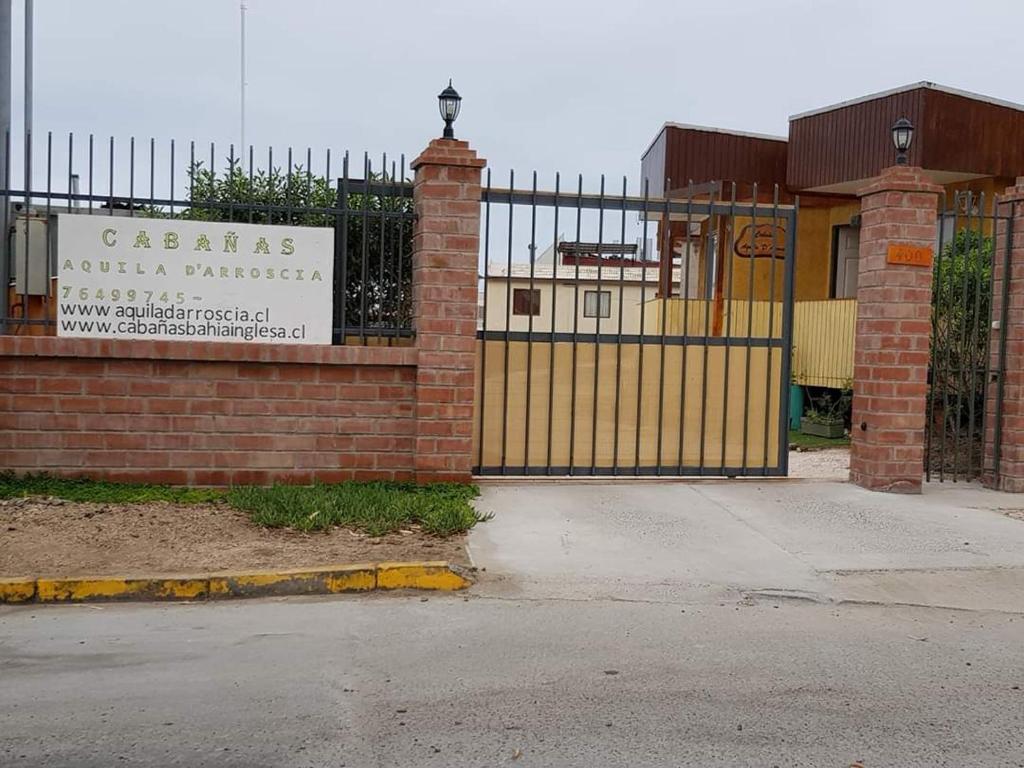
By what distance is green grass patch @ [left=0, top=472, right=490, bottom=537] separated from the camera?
7.32 metres

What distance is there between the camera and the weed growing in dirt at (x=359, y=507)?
729 cm

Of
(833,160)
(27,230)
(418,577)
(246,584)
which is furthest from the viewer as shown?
(833,160)

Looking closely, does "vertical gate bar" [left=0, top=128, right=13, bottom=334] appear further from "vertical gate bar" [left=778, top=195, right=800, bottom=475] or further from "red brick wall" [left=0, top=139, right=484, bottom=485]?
"vertical gate bar" [left=778, top=195, right=800, bottom=475]

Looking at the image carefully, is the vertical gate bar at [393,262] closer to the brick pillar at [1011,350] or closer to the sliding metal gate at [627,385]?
the sliding metal gate at [627,385]

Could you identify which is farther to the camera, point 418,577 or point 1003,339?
point 1003,339

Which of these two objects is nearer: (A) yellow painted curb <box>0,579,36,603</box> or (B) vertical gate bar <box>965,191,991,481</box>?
(A) yellow painted curb <box>0,579,36,603</box>

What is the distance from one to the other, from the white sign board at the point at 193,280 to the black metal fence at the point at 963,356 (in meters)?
5.67

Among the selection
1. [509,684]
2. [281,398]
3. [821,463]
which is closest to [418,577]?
[509,684]

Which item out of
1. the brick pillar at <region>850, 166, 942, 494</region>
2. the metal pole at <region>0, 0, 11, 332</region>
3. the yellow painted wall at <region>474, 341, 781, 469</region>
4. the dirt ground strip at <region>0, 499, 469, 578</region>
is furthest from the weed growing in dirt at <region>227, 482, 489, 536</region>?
the brick pillar at <region>850, 166, 942, 494</region>

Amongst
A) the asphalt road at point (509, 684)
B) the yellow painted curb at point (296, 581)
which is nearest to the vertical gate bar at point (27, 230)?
the asphalt road at point (509, 684)

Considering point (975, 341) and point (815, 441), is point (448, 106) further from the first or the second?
point (815, 441)

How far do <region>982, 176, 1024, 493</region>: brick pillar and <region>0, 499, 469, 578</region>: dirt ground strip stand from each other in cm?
568

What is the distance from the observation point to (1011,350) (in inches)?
381

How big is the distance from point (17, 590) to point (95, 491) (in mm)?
2337
